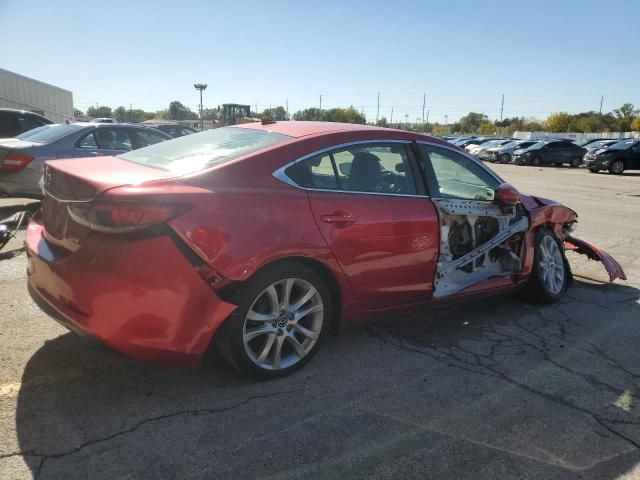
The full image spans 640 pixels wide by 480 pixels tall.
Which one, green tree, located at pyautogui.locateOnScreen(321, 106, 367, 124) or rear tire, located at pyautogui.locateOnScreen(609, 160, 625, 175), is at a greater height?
green tree, located at pyautogui.locateOnScreen(321, 106, 367, 124)

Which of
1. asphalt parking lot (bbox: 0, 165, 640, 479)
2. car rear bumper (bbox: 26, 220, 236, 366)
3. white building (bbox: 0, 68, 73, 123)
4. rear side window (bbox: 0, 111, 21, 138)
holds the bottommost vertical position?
asphalt parking lot (bbox: 0, 165, 640, 479)

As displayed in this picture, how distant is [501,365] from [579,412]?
64 cm

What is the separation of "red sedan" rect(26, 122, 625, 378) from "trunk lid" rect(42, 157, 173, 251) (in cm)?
1

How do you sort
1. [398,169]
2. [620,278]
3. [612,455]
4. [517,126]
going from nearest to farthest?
[612,455] → [398,169] → [620,278] → [517,126]

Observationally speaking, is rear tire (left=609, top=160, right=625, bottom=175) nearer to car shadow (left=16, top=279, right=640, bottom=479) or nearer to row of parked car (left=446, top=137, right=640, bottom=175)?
row of parked car (left=446, top=137, right=640, bottom=175)

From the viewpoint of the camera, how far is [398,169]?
3.79 metres

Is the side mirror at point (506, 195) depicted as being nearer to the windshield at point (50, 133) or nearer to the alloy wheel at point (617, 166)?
the windshield at point (50, 133)

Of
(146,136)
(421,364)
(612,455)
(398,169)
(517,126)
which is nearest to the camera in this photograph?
(612,455)

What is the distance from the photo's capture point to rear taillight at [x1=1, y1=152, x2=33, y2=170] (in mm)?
7395

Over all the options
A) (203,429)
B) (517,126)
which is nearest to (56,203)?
(203,429)

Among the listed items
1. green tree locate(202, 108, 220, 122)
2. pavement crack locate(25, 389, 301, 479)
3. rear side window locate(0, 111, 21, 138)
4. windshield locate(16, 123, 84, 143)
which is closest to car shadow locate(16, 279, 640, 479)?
pavement crack locate(25, 389, 301, 479)

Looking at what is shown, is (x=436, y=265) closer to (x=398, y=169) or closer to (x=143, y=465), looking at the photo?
(x=398, y=169)

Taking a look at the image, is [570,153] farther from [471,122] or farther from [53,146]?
[471,122]

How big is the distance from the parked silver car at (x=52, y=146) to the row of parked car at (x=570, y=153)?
1890 cm
